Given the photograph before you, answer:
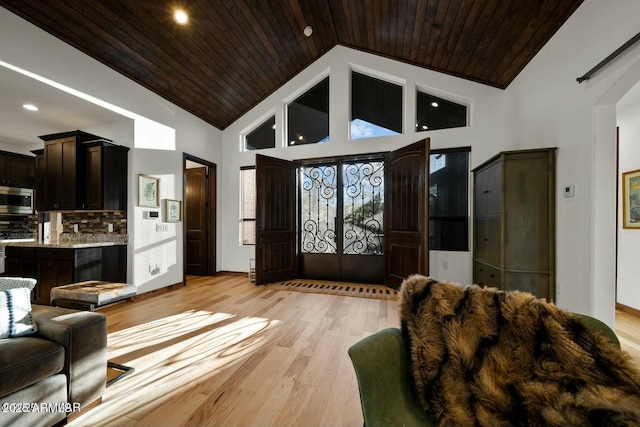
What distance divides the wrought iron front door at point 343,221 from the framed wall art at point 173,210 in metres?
2.15

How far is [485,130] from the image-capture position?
3887 millimetres

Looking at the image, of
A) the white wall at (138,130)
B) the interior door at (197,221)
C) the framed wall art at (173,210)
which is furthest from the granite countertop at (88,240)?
the interior door at (197,221)

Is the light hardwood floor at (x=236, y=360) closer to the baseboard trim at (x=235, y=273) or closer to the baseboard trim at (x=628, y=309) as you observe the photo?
the baseboard trim at (x=235, y=273)

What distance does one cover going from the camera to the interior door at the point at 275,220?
437 centimetres

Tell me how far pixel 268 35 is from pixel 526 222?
421 centimetres

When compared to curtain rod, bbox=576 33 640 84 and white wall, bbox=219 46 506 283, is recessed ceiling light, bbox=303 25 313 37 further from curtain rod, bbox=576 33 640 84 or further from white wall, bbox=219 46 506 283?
curtain rod, bbox=576 33 640 84

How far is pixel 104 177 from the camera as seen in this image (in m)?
3.45

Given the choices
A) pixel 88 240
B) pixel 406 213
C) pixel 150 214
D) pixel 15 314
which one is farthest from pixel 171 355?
pixel 406 213

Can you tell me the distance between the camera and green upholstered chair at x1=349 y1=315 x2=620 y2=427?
92 cm

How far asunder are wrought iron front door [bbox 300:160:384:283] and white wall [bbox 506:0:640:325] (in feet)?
7.69

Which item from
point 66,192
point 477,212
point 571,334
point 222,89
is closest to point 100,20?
point 222,89

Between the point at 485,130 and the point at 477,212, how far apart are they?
137cm

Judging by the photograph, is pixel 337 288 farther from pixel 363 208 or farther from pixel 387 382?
pixel 387 382

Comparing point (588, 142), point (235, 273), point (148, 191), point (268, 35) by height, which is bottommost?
point (235, 273)
